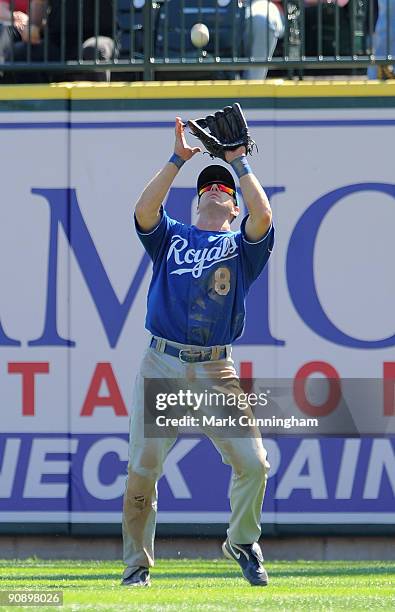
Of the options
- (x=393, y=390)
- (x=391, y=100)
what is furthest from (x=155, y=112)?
(x=393, y=390)

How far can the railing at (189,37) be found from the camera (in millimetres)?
9445

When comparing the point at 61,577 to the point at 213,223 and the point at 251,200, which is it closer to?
the point at 213,223

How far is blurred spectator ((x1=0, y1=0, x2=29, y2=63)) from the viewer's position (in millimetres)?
9734

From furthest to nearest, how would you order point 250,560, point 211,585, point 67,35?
point 67,35, point 211,585, point 250,560

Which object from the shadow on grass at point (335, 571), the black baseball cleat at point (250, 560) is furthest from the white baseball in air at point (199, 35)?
the black baseball cleat at point (250, 560)

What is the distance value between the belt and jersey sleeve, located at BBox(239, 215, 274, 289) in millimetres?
356

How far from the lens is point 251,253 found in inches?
269

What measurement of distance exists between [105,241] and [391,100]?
201cm

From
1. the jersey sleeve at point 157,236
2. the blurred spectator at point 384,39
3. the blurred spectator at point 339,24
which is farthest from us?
the blurred spectator at point 339,24

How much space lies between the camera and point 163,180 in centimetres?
673

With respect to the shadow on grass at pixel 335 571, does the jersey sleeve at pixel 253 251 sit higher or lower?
higher

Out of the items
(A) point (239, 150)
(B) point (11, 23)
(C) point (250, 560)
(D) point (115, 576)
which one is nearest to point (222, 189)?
(A) point (239, 150)

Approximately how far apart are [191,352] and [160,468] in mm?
562

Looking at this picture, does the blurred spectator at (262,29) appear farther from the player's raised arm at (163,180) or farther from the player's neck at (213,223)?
the player's raised arm at (163,180)
